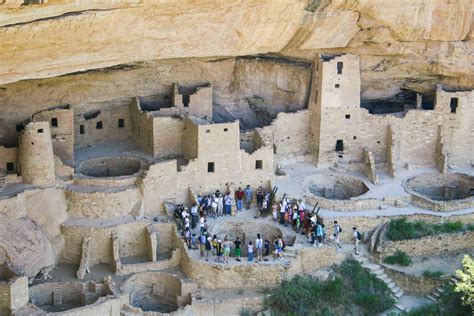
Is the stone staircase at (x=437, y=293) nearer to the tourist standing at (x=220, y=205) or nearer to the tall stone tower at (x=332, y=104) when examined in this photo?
the tall stone tower at (x=332, y=104)

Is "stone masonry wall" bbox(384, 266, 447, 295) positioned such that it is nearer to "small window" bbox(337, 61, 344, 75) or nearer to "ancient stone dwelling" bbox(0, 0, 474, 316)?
"ancient stone dwelling" bbox(0, 0, 474, 316)

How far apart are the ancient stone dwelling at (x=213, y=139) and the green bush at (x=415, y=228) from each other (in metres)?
0.15

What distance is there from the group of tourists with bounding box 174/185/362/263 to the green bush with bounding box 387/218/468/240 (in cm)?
75

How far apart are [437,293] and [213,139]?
5.64 metres

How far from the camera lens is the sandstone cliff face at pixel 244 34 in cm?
1543

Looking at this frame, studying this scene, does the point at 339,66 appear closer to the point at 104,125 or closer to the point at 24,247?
the point at 104,125

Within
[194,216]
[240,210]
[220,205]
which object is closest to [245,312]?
[194,216]

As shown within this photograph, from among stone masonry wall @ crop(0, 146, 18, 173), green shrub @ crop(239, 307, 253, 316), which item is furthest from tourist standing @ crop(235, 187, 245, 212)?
stone masonry wall @ crop(0, 146, 18, 173)

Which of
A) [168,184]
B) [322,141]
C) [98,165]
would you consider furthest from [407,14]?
[98,165]

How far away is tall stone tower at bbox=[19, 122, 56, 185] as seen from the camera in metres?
18.0

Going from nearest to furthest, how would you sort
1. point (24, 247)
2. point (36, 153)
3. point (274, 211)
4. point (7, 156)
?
point (24, 247) < point (36, 153) < point (7, 156) < point (274, 211)

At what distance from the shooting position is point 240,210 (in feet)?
64.6

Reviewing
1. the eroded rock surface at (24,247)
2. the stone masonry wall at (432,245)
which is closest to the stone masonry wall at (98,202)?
the eroded rock surface at (24,247)

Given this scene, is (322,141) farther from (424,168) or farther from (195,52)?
(195,52)
